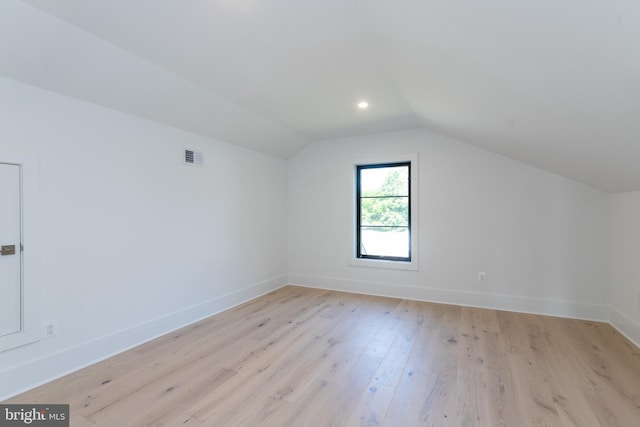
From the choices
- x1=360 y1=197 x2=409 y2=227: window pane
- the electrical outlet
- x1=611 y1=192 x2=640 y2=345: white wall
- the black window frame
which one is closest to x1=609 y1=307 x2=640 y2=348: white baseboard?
x1=611 y1=192 x2=640 y2=345: white wall

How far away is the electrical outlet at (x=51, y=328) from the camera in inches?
88.4

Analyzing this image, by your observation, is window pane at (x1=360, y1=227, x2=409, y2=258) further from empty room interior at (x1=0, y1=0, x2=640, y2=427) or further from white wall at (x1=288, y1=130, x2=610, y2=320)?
white wall at (x1=288, y1=130, x2=610, y2=320)

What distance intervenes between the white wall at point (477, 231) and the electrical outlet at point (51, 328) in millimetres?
3249

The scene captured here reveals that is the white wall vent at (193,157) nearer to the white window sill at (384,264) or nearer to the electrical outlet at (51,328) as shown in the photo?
the electrical outlet at (51,328)

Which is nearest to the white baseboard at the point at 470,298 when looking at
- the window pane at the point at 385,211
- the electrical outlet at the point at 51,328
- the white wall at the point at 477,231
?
the white wall at the point at 477,231

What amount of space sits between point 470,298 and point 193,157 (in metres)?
3.88

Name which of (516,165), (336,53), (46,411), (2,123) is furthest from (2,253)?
(516,165)

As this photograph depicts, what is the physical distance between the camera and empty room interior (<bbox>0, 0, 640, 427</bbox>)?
1.74m

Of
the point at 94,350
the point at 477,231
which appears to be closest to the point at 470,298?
the point at 477,231

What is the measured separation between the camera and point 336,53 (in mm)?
2191

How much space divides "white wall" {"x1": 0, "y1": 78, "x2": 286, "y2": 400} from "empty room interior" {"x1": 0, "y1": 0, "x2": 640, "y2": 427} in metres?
0.02

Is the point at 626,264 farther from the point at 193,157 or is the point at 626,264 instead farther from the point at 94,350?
the point at 94,350

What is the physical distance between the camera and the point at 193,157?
3418 millimetres

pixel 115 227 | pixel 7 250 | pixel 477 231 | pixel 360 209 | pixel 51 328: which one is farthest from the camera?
pixel 360 209
